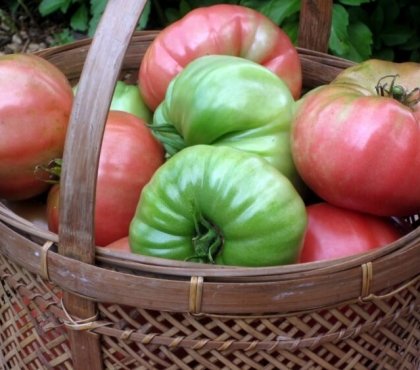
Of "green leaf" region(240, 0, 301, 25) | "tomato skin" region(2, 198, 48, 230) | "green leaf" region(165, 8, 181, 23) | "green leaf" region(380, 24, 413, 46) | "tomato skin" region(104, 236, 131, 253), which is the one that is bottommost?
"green leaf" region(380, 24, 413, 46)

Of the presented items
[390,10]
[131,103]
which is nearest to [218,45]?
[131,103]

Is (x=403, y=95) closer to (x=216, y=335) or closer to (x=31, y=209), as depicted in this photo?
(x=216, y=335)

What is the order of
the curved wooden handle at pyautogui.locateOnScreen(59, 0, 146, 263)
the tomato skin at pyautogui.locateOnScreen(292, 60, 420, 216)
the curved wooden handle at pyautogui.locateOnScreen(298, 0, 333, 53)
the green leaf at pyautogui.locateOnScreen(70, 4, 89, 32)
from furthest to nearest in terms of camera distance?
the green leaf at pyautogui.locateOnScreen(70, 4, 89, 32) < the curved wooden handle at pyautogui.locateOnScreen(298, 0, 333, 53) < the tomato skin at pyautogui.locateOnScreen(292, 60, 420, 216) < the curved wooden handle at pyautogui.locateOnScreen(59, 0, 146, 263)

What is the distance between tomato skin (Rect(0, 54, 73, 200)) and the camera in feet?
2.83

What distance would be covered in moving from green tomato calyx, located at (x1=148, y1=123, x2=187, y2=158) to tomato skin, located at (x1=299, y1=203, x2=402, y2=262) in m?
0.19

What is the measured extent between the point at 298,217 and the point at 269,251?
1.8 inches

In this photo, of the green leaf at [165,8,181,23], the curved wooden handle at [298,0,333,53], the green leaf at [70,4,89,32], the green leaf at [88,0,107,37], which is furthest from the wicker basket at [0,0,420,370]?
the green leaf at [70,4,89,32]

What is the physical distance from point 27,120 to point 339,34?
0.88 meters

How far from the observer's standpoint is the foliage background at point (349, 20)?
158 centimetres

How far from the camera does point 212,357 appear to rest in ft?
2.36

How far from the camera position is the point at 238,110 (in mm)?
859

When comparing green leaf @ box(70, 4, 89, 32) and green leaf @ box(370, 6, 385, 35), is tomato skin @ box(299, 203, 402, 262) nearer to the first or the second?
green leaf @ box(370, 6, 385, 35)

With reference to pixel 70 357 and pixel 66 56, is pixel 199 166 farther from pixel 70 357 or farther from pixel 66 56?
pixel 66 56

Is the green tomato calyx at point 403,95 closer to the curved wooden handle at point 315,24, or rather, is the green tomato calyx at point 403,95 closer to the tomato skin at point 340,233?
the tomato skin at point 340,233
